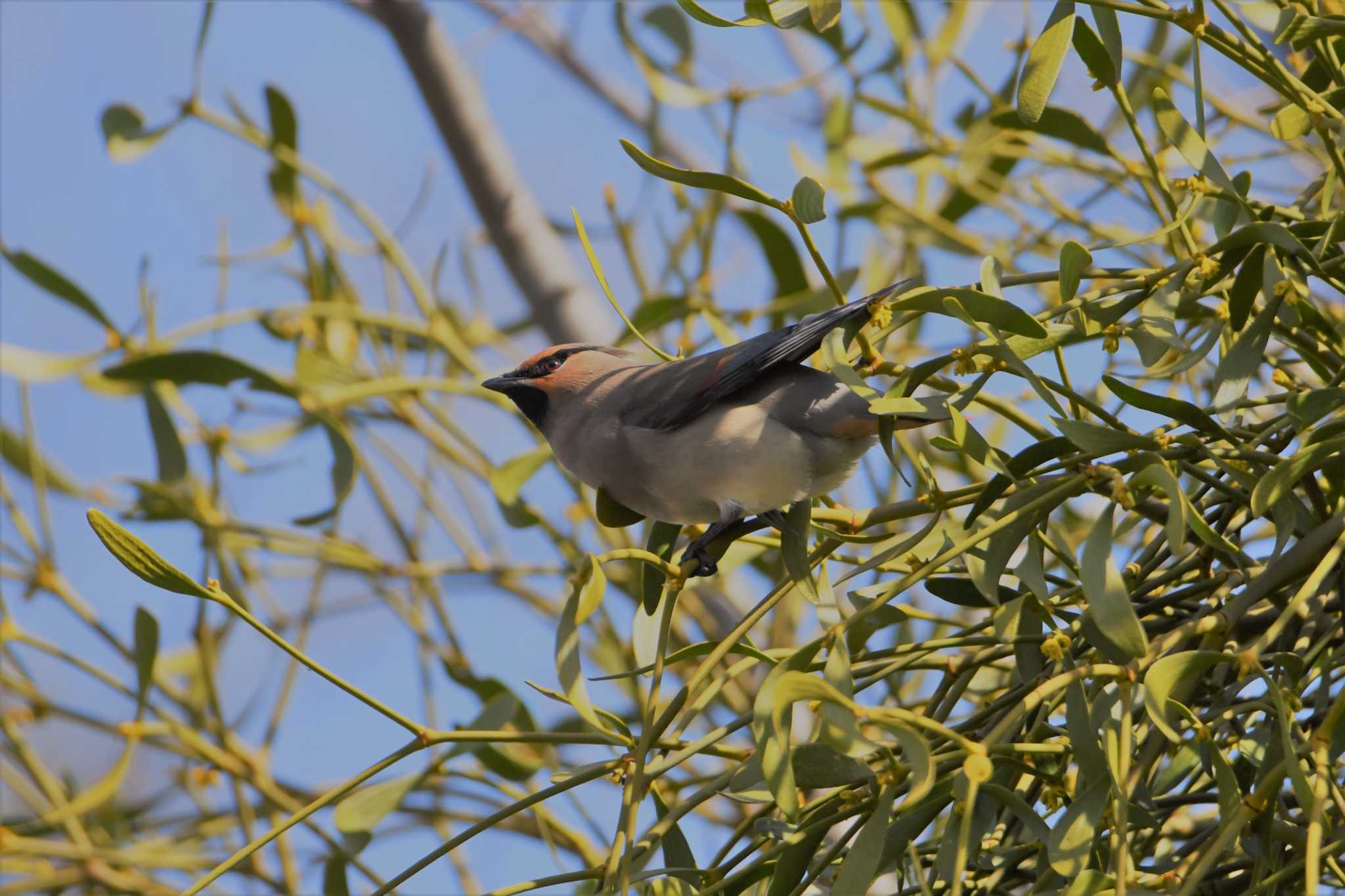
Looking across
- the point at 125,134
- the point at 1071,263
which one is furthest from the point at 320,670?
the point at 125,134

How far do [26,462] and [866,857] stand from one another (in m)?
1.19

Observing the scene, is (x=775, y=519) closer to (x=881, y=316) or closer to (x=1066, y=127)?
(x=881, y=316)

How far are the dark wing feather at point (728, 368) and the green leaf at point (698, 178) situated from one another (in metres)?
0.18

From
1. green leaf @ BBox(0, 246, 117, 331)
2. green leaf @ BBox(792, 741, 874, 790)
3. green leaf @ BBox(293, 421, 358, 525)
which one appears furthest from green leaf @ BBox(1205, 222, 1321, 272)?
green leaf @ BBox(0, 246, 117, 331)

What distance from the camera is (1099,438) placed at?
681 mm

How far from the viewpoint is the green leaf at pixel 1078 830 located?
0.64 metres

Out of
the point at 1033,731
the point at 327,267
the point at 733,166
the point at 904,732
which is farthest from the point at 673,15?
the point at 904,732

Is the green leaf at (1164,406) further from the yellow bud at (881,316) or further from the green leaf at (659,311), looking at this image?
the green leaf at (659,311)

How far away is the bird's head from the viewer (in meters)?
1.34

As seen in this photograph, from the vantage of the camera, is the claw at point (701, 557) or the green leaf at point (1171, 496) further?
the claw at point (701, 557)

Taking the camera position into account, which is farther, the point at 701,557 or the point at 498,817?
the point at 701,557

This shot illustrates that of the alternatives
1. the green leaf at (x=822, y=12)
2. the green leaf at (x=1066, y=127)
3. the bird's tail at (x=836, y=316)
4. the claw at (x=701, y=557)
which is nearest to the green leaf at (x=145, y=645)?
the claw at (x=701, y=557)

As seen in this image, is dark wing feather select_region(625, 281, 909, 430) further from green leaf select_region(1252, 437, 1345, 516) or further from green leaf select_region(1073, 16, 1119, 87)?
green leaf select_region(1252, 437, 1345, 516)

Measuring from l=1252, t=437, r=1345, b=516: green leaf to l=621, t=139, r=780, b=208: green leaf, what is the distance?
0.29m
